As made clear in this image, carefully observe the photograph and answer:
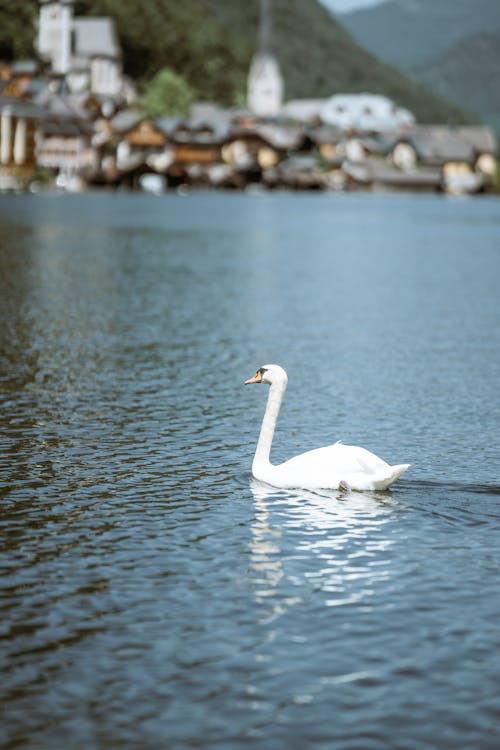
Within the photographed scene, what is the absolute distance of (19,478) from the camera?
52.7 ft

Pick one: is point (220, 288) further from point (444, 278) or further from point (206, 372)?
point (206, 372)

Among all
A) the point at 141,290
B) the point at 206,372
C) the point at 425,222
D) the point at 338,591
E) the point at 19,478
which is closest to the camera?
the point at 338,591

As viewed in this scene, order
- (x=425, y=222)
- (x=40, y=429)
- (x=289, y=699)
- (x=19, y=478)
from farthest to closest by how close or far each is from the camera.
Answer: (x=425, y=222) < (x=40, y=429) < (x=19, y=478) < (x=289, y=699)

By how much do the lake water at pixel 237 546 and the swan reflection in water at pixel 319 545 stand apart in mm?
39

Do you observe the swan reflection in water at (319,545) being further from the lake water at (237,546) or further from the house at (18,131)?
the house at (18,131)

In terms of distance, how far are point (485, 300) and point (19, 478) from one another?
1201 inches

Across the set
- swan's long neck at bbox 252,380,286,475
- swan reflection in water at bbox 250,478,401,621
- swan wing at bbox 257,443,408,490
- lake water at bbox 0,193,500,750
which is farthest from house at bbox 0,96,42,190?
swan reflection in water at bbox 250,478,401,621

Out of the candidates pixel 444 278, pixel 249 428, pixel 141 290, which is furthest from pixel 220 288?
pixel 249 428

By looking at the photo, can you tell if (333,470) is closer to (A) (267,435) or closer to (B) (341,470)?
(B) (341,470)

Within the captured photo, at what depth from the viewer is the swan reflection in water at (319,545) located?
39.0 ft

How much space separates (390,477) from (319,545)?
1861mm

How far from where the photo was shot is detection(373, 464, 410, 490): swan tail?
14.8 meters

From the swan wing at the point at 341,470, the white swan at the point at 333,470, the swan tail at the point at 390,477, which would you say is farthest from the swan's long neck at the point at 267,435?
the swan tail at the point at 390,477

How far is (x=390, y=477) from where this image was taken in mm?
14906
